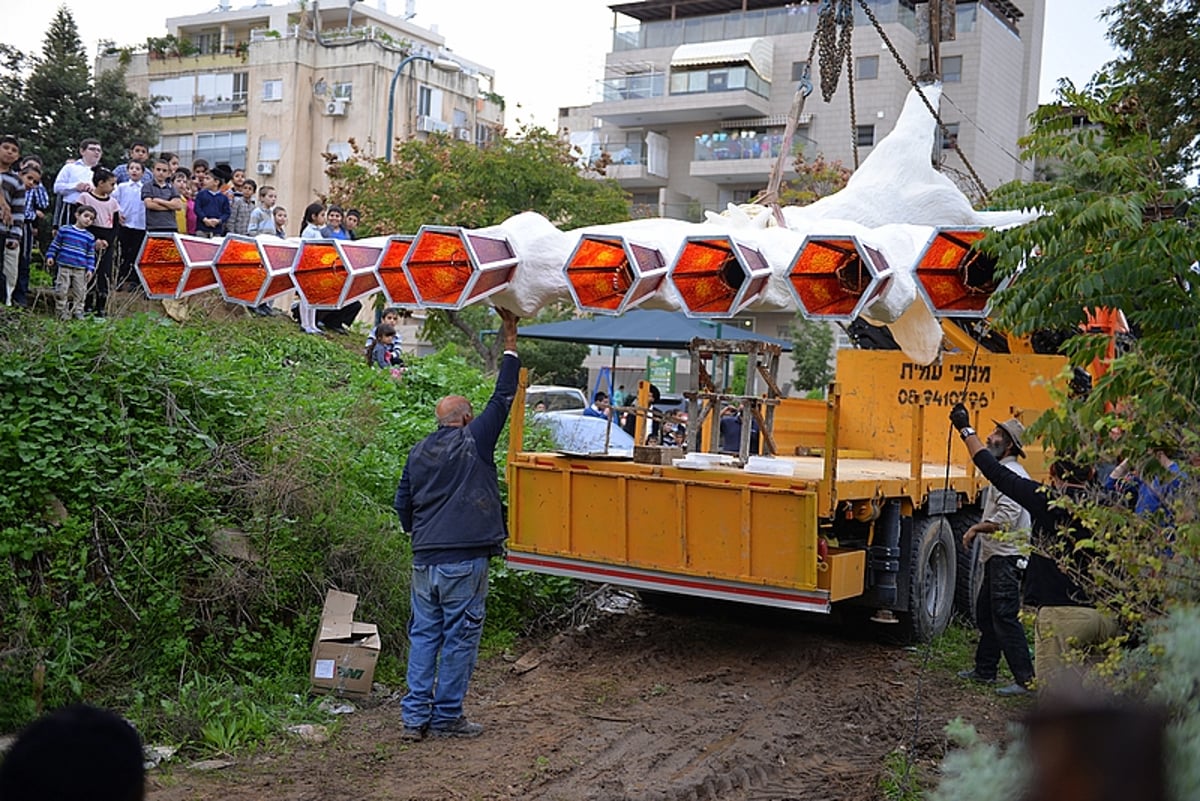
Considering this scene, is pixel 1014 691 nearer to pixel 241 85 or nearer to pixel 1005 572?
pixel 1005 572

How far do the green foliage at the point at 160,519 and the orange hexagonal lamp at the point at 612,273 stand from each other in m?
2.76

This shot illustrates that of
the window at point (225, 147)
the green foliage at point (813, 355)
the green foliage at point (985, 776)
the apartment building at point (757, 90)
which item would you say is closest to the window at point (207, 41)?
the window at point (225, 147)

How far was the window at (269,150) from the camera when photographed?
45.1m

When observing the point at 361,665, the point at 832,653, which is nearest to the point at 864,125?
the point at 832,653

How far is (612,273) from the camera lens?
753 cm

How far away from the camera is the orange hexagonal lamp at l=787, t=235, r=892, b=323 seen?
735cm

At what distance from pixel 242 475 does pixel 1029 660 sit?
225 inches

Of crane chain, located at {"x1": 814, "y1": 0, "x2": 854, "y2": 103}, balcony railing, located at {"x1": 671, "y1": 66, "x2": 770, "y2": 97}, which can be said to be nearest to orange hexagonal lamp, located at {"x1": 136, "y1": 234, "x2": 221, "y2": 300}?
crane chain, located at {"x1": 814, "y1": 0, "x2": 854, "y2": 103}

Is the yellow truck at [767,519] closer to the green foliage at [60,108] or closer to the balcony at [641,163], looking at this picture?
the green foliage at [60,108]

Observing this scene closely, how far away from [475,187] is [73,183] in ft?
48.1

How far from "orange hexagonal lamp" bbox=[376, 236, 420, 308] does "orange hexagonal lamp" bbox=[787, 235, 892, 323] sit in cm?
234

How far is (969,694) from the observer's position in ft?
29.8

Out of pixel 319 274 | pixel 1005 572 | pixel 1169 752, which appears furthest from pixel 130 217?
pixel 1169 752

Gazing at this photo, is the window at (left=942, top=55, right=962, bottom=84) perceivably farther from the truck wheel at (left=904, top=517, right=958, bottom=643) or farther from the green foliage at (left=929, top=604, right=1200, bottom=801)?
the green foliage at (left=929, top=604, right=1200, bottom=801)
